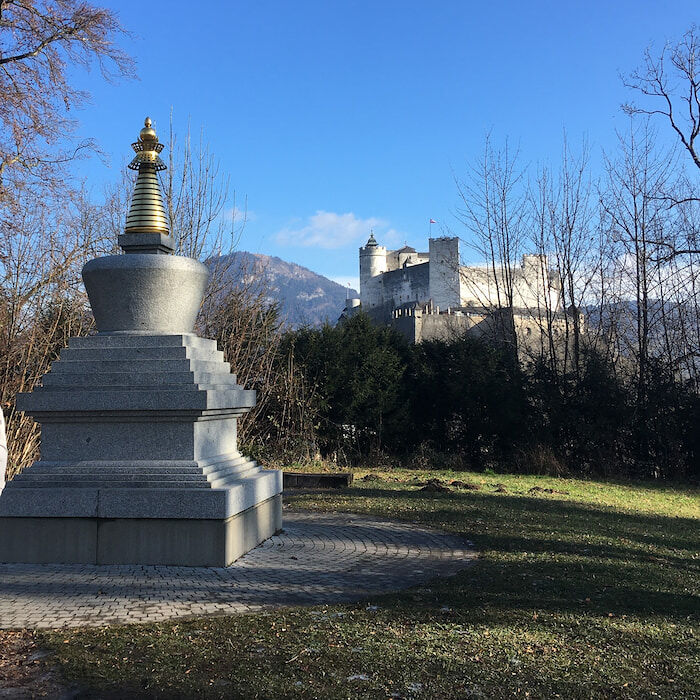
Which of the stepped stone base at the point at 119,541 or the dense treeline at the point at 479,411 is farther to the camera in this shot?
the dense treeline at the point at 479,411

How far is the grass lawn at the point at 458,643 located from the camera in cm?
337

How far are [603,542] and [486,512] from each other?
1957 millimetres

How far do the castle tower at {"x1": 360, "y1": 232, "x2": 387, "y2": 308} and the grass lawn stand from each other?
74269 mm

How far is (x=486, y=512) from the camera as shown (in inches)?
352

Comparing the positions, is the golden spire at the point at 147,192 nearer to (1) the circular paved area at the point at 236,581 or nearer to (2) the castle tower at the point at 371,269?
(1) the circular paved area at the point at 236,581

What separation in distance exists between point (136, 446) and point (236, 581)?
5.31ft

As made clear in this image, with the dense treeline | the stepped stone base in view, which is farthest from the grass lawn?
the dense treeline

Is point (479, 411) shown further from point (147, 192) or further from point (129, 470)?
point (129, 470)

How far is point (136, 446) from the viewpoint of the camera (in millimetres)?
6211

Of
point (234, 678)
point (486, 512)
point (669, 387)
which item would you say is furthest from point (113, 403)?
point (669, 387)

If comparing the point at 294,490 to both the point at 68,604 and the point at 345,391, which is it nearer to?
the point at 345,391

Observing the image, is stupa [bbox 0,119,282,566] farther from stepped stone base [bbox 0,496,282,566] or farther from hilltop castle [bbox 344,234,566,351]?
hilltop castle [bbox 344,234,566,351]

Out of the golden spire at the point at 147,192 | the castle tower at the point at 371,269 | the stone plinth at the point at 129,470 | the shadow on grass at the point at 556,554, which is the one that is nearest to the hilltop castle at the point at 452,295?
the castle tower at the point at 371,269

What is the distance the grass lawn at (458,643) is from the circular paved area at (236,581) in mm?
291
